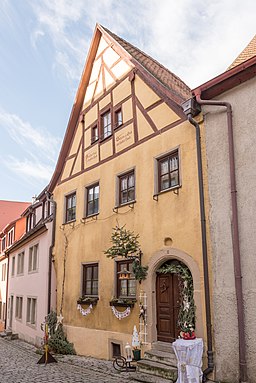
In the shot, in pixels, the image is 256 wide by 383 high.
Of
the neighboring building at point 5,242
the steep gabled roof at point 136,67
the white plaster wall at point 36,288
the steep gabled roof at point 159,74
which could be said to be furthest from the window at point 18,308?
the steep gabled roof at point 159,74

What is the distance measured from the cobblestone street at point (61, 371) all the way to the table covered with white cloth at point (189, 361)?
1.75m

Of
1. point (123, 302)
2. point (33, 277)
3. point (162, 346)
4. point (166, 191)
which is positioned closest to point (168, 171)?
point (166, 191)

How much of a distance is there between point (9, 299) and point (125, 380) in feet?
55.3

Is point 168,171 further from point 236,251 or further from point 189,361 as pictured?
point 189,361

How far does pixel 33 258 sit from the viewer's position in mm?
19094

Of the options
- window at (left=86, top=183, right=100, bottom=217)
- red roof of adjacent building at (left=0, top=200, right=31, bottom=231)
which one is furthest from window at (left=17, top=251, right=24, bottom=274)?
red roof of adjacent building at (left=0, top=200, right=31, bottom=231)

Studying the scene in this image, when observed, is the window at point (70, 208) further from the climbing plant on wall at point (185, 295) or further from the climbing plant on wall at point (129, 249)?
the climbing plant on wall at point (185, 295)

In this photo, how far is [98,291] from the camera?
12.5 metres

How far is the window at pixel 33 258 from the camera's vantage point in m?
18.8

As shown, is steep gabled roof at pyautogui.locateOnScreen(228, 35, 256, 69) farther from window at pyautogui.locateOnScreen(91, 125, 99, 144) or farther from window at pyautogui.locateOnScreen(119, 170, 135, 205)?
window at pyautogui.locateOnScreen(91, 125, 99, 144)

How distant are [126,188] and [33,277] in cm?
840

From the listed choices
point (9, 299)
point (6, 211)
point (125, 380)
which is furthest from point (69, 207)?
A: point (6, 211)

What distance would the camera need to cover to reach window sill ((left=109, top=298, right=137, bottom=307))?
10836 millimetres

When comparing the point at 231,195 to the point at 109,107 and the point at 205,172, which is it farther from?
the point at 109,107
